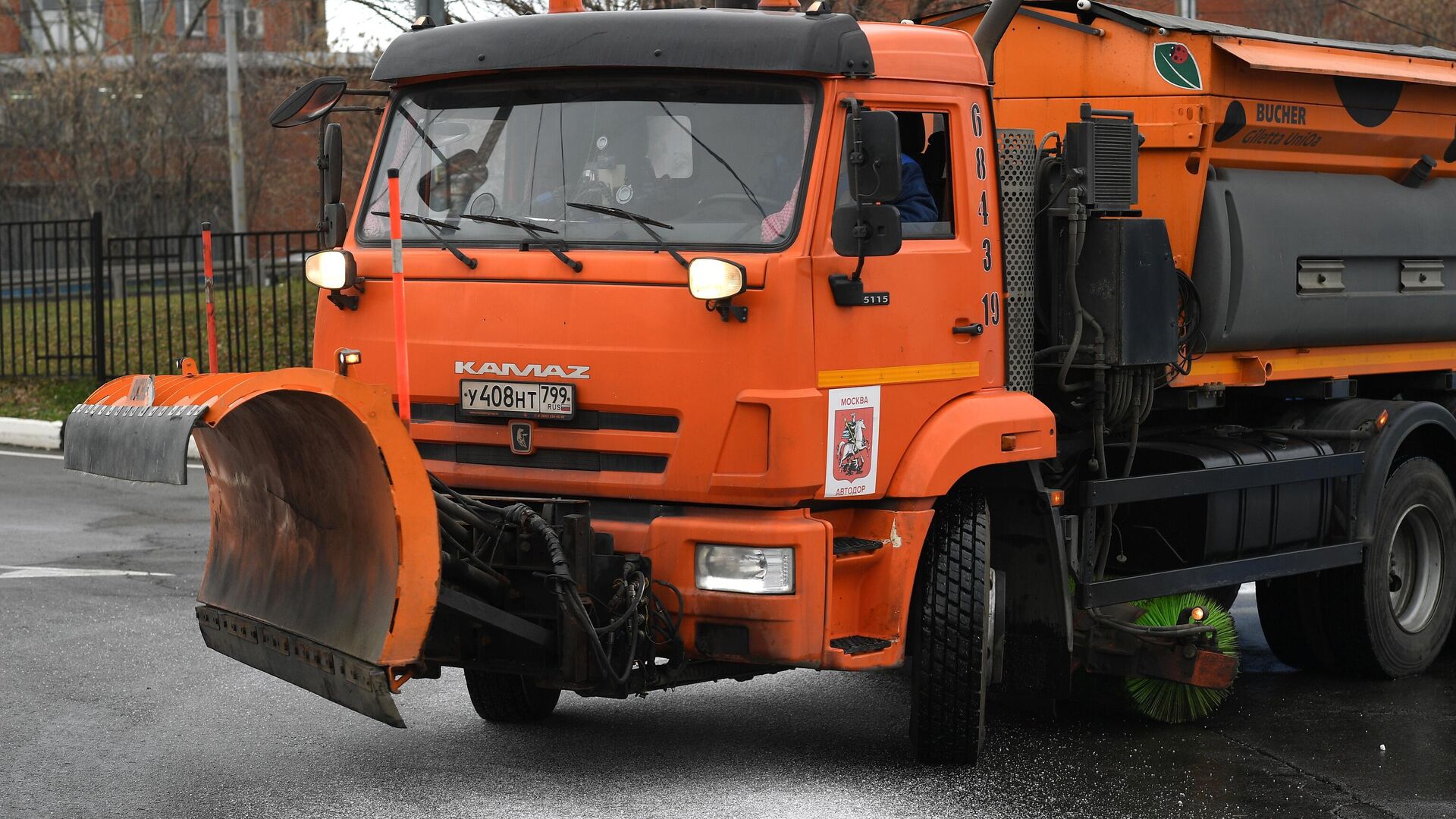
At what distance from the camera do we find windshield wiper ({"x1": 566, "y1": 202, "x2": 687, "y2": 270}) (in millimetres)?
6075

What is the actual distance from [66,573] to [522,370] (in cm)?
519

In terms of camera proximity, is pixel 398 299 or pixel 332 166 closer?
pixel 398 299

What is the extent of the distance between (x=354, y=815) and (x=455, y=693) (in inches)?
76.4

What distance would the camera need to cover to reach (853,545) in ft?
20.7

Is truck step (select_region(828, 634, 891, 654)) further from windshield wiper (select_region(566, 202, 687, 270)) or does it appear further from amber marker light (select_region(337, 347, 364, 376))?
amber marker light (select_region(337, 347, 364, 376))

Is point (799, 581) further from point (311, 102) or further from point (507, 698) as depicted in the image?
point (311, 102)

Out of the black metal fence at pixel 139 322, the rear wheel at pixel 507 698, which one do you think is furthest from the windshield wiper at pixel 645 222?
the black metal fence at pixel 139 322

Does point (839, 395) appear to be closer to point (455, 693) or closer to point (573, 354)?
point (573, 354)

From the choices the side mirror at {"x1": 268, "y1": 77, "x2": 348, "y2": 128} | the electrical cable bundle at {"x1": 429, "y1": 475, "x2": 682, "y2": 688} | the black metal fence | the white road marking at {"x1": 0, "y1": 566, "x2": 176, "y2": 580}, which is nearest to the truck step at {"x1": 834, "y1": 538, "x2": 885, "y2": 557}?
the electrical cable bundle at {"x1": 429, "y1": 475, "x2": 682, "y2": 688}

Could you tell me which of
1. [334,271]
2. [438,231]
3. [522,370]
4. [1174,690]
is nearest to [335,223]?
[334,271]

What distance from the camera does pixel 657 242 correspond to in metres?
6.19

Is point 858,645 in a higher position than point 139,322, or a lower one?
lower

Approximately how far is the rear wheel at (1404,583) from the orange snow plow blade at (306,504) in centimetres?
493

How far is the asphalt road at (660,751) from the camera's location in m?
6.27
